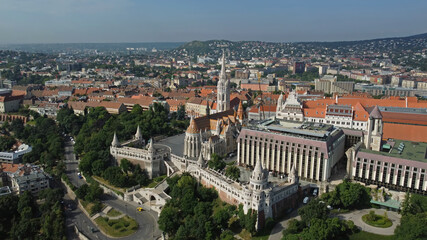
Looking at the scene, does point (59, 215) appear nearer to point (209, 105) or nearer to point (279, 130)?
point (279, 130)

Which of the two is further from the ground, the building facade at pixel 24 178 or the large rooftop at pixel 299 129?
the large rooftop at pixel 299 129

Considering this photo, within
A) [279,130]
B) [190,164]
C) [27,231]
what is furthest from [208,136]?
[27,231]

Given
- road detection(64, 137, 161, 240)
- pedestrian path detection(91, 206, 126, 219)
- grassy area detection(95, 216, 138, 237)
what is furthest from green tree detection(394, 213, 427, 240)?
pedestrian path detection(91, 206, 126, 219)

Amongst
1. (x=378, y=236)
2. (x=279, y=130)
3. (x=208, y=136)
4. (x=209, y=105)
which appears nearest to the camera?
(x=378, y=236)

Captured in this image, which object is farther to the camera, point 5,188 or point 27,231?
point 5,188

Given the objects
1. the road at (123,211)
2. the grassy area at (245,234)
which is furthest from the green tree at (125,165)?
the grassy area at (245,234)

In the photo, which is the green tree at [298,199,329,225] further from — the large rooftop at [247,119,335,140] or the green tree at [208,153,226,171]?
the green tree at [208,153,226,171]

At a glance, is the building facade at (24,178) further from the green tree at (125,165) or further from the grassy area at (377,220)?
the grassy area at (377,220)
